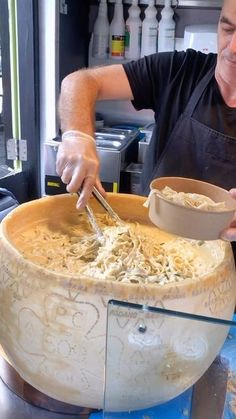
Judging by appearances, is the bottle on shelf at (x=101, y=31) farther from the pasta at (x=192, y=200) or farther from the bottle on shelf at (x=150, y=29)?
the pasta at (x=192, y=200)

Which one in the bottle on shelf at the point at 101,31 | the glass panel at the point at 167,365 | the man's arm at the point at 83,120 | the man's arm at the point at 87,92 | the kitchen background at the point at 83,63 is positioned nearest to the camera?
the glass panel at the point at 167,365

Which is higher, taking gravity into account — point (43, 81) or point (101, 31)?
point (101, 31)

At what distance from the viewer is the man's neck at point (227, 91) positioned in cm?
124

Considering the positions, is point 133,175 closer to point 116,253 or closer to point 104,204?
point 104,204

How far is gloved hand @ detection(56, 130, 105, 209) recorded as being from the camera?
0.91 meters

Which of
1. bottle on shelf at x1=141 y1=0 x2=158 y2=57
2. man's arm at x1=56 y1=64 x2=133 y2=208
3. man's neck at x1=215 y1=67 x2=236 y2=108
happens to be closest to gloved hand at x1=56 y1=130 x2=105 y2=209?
man's arm at x1=56 y1=64 x2=133 y2=208

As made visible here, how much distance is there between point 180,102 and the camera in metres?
1.33

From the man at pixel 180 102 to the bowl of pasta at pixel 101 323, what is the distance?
0.48 meters

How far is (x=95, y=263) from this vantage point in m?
0.73

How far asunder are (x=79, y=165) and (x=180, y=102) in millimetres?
498

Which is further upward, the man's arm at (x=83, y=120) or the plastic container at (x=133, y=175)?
the man's arm at (x=83, y=120)

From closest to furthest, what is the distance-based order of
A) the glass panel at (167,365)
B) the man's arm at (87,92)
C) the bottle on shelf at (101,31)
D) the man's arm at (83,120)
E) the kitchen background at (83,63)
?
the glass panel at (167,365)
the man's arm at (83,120)
the man's arm at (87,92)
the kitchen background at (83,63)
the bottle on shelf at (101,31)

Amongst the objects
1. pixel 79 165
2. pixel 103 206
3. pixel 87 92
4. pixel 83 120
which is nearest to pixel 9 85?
pixel 87 92

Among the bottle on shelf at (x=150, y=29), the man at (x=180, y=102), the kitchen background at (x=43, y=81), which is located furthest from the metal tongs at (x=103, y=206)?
the bottle on shelf at (x=150, y=29)
